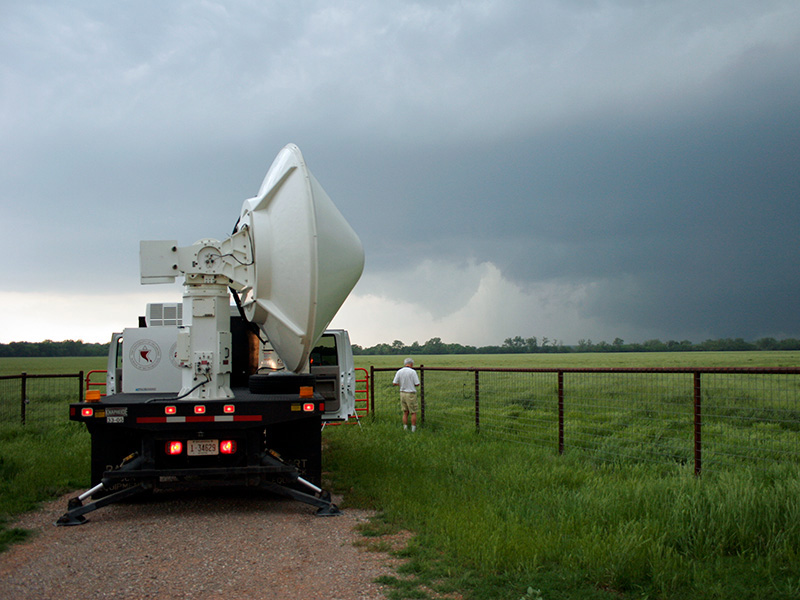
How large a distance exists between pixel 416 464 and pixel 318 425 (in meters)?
2.10

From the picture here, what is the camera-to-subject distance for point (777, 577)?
4.24 metres

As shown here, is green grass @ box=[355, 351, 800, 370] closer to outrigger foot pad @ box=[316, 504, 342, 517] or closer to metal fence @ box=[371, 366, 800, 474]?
metal fence @ box=[371, 366, 800, 474]

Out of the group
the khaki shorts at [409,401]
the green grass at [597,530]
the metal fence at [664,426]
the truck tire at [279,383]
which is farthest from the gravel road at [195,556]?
the khaki shorts at [409,401]

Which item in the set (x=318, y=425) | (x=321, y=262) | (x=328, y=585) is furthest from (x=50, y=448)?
(x=328, y=585)

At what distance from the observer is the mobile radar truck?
6.41 meters

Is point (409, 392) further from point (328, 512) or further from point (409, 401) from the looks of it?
point (328, 512)

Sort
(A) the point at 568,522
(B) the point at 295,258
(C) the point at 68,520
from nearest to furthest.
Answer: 1. (A) the point at 568,522
2. (C) the point at 68,520
3. (B) the point at 295,258

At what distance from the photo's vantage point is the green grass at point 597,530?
4.25 metres

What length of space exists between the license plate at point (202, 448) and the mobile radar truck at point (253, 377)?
11mm

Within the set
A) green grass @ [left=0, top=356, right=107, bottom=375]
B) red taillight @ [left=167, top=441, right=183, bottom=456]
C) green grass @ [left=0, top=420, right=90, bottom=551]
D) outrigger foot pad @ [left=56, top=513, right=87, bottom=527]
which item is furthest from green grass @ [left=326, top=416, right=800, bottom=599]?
green grass @ [left=0, top=356, right=107, bottom=375]

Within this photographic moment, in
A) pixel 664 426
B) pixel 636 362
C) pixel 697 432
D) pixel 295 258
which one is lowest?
pixel 636 362

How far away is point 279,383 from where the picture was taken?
7004mm

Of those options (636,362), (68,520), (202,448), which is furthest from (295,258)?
(636,362)

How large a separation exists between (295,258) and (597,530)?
381cm
